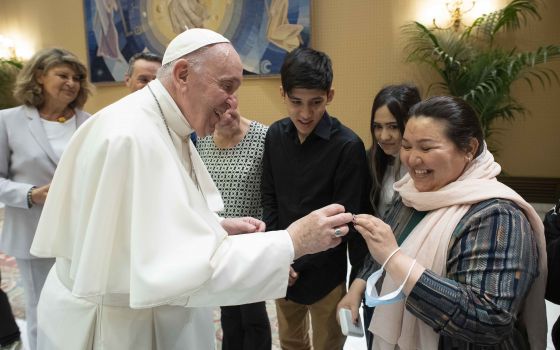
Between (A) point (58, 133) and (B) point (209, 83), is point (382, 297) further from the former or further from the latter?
(A) point (58, 133)

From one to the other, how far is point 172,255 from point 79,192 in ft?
1.24

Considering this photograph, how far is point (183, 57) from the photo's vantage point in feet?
3.94

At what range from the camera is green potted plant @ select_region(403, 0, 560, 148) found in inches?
168

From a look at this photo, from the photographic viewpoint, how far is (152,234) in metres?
1.01

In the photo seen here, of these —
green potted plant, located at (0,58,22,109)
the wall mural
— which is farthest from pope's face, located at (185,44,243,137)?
green potted plant, located at (0,58,22,109)

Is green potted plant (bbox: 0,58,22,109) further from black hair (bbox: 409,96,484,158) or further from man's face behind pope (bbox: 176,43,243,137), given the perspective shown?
black hair (bbox: 409,96,484,158)

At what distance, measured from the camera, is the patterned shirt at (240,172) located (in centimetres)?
204

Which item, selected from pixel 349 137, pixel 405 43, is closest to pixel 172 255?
pixel 349 137

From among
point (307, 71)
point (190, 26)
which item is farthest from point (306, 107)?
point (190, 26)

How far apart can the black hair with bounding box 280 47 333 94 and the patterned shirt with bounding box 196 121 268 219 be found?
1.22ft

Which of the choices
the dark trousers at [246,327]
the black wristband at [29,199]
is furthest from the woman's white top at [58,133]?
the dark trousers at [246,327]

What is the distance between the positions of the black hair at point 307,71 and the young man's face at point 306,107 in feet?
0.08

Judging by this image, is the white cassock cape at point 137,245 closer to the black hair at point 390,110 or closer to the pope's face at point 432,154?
the pope's face at point 432,154

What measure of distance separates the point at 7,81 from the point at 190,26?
10.1 ft
